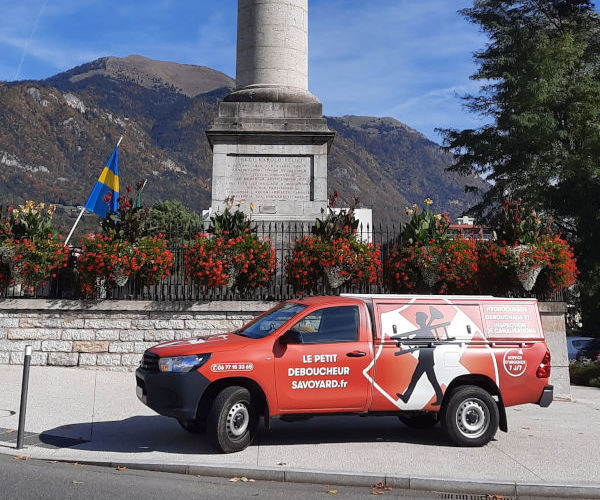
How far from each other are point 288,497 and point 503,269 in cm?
790

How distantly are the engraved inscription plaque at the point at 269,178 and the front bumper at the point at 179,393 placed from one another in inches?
336

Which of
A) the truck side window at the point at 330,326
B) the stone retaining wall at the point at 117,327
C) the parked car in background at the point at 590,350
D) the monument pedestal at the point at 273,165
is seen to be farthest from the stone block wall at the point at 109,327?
the parked car in background at the point at 590,350

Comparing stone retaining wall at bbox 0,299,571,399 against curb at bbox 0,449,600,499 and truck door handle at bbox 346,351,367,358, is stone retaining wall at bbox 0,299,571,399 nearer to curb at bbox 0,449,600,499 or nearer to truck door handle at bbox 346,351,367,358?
truck door handle at bbox 346,351,367,358

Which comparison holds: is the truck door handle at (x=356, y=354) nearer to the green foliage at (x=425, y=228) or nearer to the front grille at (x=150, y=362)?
the front grille at (x=150, y=362)

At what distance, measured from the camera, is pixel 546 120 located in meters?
29.0

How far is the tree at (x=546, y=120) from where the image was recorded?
2698 cm

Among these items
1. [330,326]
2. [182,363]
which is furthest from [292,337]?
[182,363]

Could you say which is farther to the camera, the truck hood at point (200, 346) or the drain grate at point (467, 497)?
the truck hood at point (200, 346)

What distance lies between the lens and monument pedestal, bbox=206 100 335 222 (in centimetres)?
1513

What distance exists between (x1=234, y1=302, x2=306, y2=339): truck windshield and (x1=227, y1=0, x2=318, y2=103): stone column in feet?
30.8

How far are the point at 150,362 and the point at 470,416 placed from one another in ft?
13.4

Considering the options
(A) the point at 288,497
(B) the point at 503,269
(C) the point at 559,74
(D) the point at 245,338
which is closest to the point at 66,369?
(D) the point at 245,338

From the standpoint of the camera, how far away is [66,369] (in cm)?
1205

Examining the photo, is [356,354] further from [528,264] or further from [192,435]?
[528,264]
